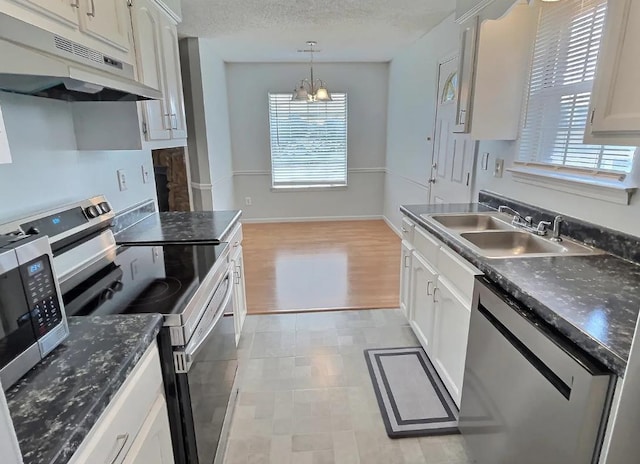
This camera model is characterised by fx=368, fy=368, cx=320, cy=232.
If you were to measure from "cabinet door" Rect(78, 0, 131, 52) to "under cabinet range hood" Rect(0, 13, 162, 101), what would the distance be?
0.16m

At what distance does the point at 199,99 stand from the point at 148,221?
7.54 ft

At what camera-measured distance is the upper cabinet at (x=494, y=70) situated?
2.13 m

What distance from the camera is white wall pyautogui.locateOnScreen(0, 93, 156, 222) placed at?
139cm

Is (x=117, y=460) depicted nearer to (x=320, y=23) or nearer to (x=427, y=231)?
(x=427, y=231)

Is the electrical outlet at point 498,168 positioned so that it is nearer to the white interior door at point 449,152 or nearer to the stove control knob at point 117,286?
the white interior door at point 449,152

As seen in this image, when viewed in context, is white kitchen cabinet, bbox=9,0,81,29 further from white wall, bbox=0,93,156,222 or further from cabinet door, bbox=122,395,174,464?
cabinet door, bbox=122,395,174,464

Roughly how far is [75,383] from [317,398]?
1.50 m

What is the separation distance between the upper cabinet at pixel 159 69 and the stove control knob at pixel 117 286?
866 mm

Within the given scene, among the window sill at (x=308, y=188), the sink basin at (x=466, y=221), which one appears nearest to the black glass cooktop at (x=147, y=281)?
the sink basin at (x=466, y=221)

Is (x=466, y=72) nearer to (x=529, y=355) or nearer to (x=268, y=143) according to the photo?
(x=529, y=355)

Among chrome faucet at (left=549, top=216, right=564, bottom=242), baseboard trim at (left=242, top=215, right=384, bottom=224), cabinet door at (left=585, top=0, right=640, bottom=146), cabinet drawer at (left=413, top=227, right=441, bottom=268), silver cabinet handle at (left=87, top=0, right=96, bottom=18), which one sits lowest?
baseboard trim at (left=242, top=215, right=384, bottom=224)

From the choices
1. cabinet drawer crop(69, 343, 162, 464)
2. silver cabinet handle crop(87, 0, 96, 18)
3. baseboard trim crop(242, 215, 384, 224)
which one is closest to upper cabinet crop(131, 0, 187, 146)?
silver cabinet handle crop(87, 0, 96, 18)

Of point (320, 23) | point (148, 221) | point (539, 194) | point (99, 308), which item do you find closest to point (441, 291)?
point (539, 194)

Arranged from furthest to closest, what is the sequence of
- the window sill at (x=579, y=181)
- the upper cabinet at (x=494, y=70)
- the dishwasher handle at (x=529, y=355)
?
the upper cabinet at (x=494, y=70)
the window sill at (x=579, y=181)
the dishwasher handle at (x=529, y=355)
